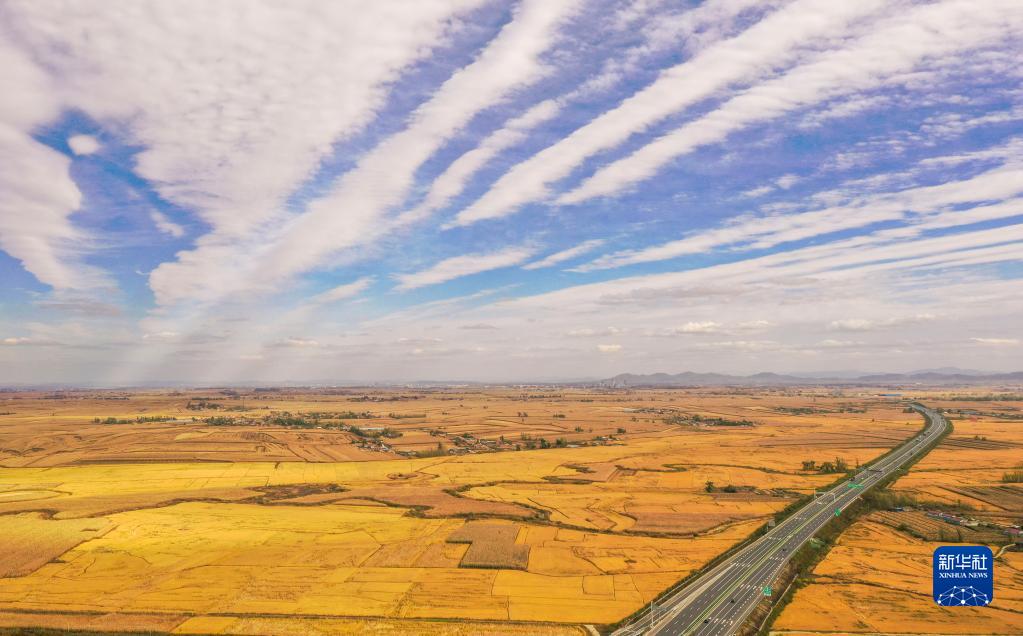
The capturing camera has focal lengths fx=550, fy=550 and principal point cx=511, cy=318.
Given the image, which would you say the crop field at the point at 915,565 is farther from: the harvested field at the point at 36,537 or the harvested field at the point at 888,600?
the harvested field at the point at 36,537

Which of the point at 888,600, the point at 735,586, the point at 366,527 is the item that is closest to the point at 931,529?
the point at 888,600

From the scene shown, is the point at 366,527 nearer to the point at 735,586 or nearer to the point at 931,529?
the point at 735,586

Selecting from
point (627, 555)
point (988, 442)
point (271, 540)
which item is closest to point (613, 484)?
point (627, 555)

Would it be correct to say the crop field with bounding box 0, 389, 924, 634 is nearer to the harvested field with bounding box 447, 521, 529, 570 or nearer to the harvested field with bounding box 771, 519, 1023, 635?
the harvested field with bounding box 447, 521, 529, 570

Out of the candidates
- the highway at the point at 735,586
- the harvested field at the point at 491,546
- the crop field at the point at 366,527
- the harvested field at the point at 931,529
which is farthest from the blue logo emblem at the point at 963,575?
the harvested field at the point at 931,529

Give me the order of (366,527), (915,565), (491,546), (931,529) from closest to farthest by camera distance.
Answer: (915,565) → (491,546) → (931,529) → (366,527)

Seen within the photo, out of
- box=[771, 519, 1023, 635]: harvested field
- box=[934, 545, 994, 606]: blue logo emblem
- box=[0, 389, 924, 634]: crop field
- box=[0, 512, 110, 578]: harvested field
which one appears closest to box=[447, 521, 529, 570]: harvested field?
box=[0, 389, 924, 634]: crop field

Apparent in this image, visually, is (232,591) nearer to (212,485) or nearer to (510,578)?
(510,578)
